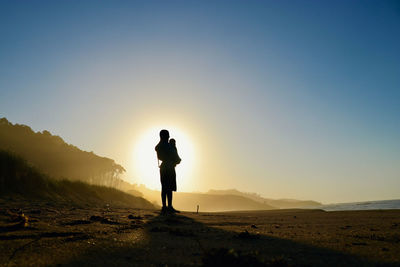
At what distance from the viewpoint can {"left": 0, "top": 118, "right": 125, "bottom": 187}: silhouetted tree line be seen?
38875mm

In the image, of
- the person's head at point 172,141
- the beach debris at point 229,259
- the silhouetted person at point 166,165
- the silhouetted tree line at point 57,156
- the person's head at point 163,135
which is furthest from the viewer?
the silhouetted tree line at point 57,156

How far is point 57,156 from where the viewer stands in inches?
1708

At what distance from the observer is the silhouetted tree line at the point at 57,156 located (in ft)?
128

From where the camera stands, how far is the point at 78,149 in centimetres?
5122

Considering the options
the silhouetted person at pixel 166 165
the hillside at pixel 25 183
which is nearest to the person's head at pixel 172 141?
the silhouetted person at pixel 166 165

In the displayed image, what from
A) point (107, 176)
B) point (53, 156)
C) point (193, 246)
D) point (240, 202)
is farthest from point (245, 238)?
point (240, 202)

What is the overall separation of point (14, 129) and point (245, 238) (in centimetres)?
5277

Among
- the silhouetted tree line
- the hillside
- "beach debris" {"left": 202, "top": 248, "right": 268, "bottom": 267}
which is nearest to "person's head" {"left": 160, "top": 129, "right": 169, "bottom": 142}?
the hillside

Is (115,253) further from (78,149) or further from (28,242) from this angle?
(78,149)

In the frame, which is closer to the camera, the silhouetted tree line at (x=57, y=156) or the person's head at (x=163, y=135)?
the person's head at (x=163, y=135)

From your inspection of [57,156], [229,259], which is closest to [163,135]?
[229,259]

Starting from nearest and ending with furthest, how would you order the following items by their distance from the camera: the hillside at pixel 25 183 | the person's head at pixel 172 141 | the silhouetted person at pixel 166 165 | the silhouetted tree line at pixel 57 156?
the silhouetted person at pixel 166 165 < the person's head at pixel 172 141 < the hillside at pixel 25 183 < the silhouetted tree line at pixel 57 156

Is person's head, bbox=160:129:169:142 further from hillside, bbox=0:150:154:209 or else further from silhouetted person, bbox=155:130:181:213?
hillside, bbox=0:150:154:209

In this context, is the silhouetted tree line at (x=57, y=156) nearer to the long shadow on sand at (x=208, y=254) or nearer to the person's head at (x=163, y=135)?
the person's head at (x=163, y=135)
